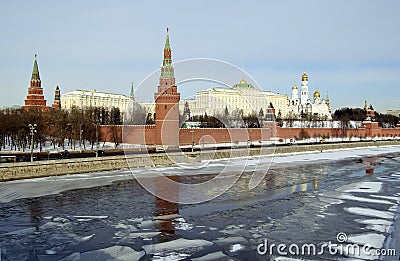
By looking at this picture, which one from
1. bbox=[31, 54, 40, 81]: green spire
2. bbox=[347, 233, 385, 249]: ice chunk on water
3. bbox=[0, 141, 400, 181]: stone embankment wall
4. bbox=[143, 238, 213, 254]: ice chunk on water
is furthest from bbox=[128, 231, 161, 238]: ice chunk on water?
bbox=[31, 54, 40, 81]: green spire

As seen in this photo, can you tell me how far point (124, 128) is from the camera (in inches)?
1313

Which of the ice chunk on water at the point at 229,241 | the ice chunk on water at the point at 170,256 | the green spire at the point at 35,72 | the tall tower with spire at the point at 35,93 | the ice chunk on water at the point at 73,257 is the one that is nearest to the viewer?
the ice chunk on water at the point at 73,257

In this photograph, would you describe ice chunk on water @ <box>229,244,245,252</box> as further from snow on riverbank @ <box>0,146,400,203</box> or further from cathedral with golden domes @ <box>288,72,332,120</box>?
cathedral with golden domes @ <box>288,72,332,120</box>

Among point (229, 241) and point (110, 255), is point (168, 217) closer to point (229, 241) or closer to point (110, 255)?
point (229, 241)

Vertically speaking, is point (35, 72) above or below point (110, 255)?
above

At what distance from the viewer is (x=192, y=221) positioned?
35.2ft

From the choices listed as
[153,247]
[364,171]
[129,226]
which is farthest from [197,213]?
[364,171]

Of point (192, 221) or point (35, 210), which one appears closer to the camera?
point (192, 221)

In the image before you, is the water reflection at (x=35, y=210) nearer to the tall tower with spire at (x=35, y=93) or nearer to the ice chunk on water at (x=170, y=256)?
the ice chunk on water at (x=170, y=256)

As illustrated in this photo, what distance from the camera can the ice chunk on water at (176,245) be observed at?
8368mm

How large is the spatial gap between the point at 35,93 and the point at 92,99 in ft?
99.1

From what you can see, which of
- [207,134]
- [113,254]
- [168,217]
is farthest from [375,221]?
[207,134]

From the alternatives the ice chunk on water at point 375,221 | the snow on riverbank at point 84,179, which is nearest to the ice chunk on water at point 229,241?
the ice chunk on water at point 375,221

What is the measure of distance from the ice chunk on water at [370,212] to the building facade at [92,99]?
57528mm
